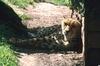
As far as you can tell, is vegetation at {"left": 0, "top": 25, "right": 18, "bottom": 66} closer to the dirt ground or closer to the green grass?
the dirt ground

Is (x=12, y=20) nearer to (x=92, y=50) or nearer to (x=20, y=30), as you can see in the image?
(x=20, y=30)

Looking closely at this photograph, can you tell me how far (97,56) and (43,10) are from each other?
8.34 meters

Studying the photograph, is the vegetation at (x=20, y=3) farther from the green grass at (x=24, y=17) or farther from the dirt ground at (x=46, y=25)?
the green grass at (x=24, y=17)

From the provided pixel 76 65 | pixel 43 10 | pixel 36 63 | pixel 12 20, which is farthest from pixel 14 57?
pixel 43 10

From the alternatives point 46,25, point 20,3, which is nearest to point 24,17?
point 46,25

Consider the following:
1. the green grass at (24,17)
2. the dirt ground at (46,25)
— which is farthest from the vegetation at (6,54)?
the green grass at (24,17)

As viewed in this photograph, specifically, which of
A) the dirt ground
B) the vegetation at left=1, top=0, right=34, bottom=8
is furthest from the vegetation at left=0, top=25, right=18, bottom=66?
the vegetation at left=1, top=0, right=34, bottom=8

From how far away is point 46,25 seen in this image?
11516 mm

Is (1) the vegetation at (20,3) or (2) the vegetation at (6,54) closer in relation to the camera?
(2) the vegetation at (6,54)

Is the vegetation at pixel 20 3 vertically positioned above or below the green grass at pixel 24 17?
above

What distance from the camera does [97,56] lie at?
606 centimetres

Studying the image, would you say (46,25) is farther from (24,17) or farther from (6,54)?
(6,54)

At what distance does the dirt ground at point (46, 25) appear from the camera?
7.89 metres

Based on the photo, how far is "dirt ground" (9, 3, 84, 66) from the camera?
25.9ft
